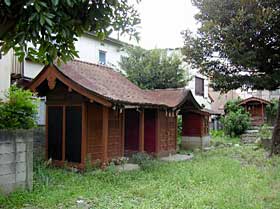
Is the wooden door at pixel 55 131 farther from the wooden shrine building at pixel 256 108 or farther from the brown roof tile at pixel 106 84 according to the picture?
the wooden shrine building at pixel 256 108

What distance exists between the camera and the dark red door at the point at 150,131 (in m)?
15.4

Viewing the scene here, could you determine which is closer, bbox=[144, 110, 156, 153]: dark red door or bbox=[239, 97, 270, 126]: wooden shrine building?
bbox=[144, 110, 156, 153]: dark red door

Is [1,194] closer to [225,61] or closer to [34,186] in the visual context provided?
[34,186]

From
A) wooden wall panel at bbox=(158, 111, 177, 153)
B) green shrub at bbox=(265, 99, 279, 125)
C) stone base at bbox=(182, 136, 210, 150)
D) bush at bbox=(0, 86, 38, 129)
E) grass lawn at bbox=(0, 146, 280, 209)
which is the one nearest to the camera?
grass lawn at bbox=(0, 146, 280, 209)

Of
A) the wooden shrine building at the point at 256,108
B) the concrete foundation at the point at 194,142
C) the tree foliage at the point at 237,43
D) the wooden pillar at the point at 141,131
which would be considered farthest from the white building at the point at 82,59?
the wooden shrine building at the point at 256,108

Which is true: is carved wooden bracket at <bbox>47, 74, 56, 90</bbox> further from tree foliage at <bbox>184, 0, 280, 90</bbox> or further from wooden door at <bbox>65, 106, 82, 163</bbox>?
tree foliage at <bbox>184, 0, 280, 90</bbox>

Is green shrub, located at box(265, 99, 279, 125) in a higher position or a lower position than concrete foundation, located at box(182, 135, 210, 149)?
higher

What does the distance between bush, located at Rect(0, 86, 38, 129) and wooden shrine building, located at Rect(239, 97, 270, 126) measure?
2587 centimetres

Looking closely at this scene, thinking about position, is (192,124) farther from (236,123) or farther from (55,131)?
(55,131)

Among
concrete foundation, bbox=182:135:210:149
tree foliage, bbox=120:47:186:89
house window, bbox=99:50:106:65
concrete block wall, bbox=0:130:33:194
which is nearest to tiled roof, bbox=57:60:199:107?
concrete block wall, bbox=0:130:33:194

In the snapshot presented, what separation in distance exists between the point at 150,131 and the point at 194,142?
4.94m

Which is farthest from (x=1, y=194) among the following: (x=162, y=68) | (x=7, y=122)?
(x=162, y=68)

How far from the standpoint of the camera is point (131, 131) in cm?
1560

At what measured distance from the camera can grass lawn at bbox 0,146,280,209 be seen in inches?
275
